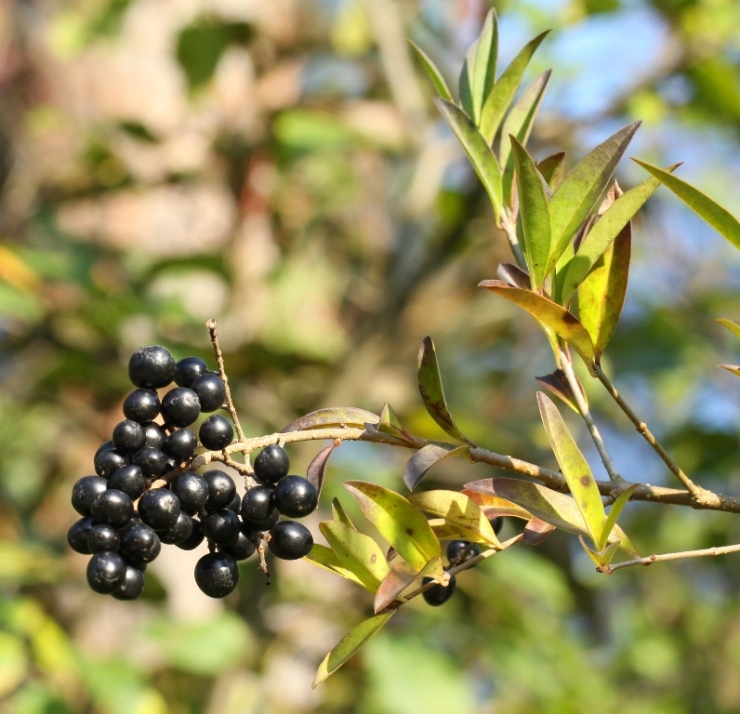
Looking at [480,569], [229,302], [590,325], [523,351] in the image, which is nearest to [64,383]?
[229,302]

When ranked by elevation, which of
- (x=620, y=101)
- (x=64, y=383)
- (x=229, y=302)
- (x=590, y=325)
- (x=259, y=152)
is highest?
(x=590, y=325)

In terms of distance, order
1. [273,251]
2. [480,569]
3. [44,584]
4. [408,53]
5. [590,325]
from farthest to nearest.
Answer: [273,251] < [408,53] < [480,569] < [44,584] < [590,325]

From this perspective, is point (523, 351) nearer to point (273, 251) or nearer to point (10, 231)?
point (273, 251)

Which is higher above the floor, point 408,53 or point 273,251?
point 408,53

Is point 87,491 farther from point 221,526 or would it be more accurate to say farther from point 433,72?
point 433,72

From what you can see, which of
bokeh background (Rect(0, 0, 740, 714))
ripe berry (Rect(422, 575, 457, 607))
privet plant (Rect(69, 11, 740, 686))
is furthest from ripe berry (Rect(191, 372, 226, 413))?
bokeh background (Rect(0, 0, 740, 714))

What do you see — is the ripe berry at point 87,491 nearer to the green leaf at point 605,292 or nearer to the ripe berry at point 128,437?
the ripe berry at point 128,437
